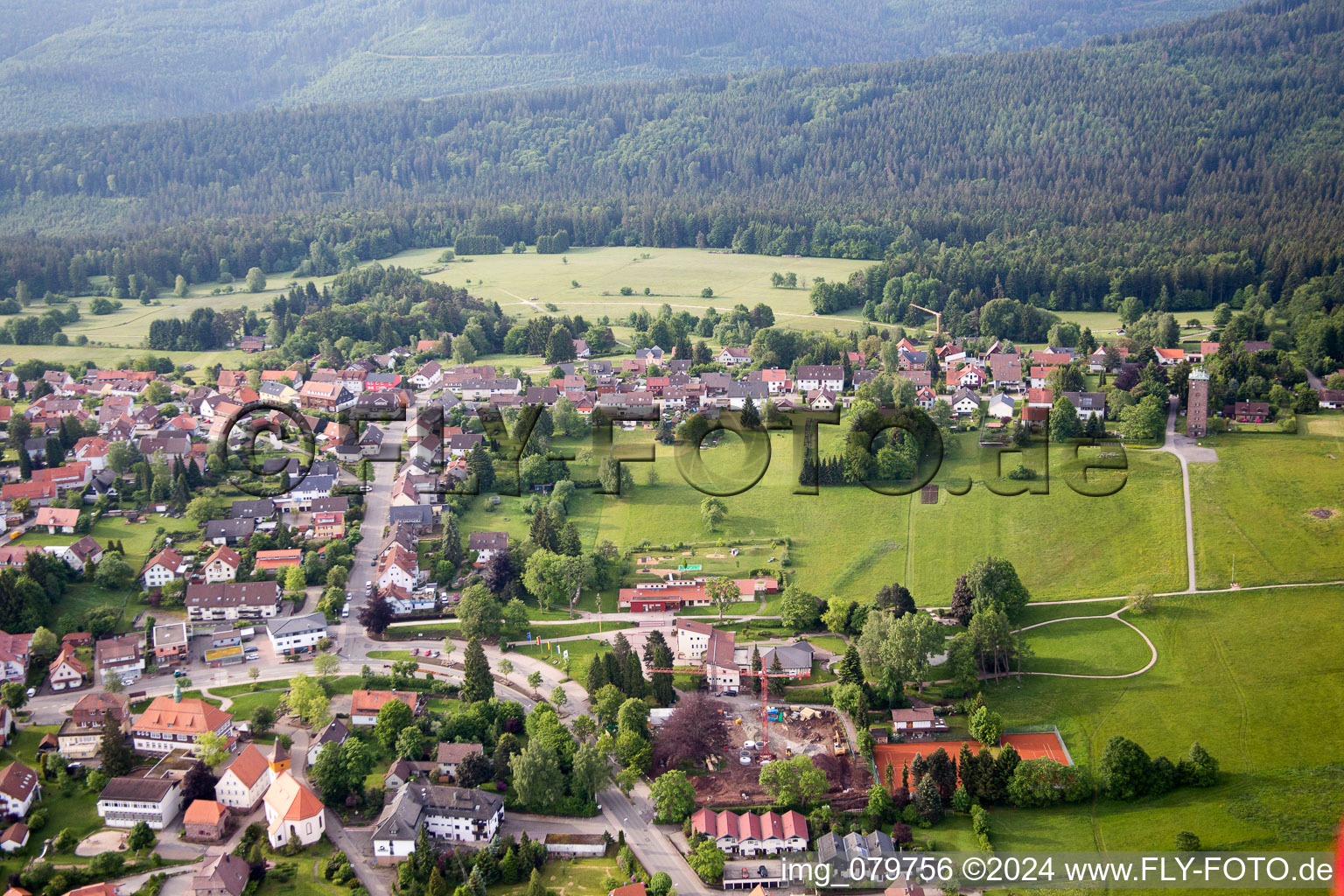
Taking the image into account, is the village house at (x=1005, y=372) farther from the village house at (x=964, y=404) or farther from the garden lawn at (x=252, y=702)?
the garden lawn at (x=252, y=702)

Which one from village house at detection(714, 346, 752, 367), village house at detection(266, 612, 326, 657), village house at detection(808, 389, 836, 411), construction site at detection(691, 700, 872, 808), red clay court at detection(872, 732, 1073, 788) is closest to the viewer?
construction site at detection(691, 700, 872, 808)

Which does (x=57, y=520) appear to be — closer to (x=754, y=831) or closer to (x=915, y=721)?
(x=754, y=831)

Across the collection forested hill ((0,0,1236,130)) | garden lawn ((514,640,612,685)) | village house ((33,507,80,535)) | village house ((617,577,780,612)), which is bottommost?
garden lawn ((514,640,612,685))

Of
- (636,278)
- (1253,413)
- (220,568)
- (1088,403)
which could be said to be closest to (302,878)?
(220,568)

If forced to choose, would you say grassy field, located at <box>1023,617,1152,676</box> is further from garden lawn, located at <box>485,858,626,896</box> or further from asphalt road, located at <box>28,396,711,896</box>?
garden lawn, located at <box>485,858,626,896</box>

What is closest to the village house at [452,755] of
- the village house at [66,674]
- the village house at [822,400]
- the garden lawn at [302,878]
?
the garden lawn at [302,878]

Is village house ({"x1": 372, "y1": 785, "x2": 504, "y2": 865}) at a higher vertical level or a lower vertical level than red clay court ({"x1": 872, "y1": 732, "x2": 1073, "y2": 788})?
higher

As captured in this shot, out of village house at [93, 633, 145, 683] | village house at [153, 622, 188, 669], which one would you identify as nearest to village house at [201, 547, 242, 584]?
village house at [153, 622, 188, 669]

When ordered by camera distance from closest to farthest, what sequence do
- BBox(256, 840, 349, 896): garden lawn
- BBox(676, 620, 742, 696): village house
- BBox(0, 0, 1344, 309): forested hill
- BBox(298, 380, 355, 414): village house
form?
BBox(256, 840, 349, 896): garden lawn → BBox(676, 620, 742, 696): village house → BBox(298, 380, 355, 414): village house → BBox(0, 0, 1344, 309): forested hill
